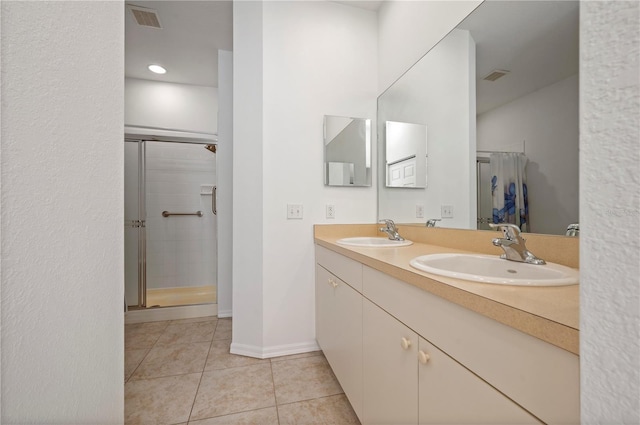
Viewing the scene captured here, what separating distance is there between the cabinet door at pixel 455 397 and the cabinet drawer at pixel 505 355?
0.8 inches

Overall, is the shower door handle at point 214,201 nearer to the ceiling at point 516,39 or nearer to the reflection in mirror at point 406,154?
the ceiling at point 516,39

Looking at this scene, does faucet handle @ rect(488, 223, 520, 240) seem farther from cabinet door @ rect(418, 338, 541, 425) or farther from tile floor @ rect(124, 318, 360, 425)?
tile floor @ rect(124, 318, 360, 425)

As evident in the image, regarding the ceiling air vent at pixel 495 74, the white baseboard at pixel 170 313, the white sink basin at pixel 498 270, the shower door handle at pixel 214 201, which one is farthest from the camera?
the shower door handle at pixel 214 201

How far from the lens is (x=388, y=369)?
909mm

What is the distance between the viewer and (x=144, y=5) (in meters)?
2.11

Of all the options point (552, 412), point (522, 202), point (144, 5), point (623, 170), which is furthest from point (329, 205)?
point (144, 5)

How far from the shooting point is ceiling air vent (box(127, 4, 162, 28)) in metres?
2.14

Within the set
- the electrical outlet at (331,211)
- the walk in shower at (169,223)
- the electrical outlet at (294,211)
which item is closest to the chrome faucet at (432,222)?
the electrical outlet at (331,211)

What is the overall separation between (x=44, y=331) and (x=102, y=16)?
64 centimetres

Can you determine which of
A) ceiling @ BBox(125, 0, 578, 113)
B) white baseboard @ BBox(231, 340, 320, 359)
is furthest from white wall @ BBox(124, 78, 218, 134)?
white baseboard @ BBox(231, 340, 320, 359)

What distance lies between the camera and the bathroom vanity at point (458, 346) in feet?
1.41

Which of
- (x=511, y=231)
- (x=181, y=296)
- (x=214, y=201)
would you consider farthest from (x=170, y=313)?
(x=511, y=231)

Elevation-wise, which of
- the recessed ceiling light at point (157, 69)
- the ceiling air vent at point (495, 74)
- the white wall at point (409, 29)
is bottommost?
the ceiling air vent at point (495, 74)

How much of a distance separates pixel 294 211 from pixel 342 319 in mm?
847
